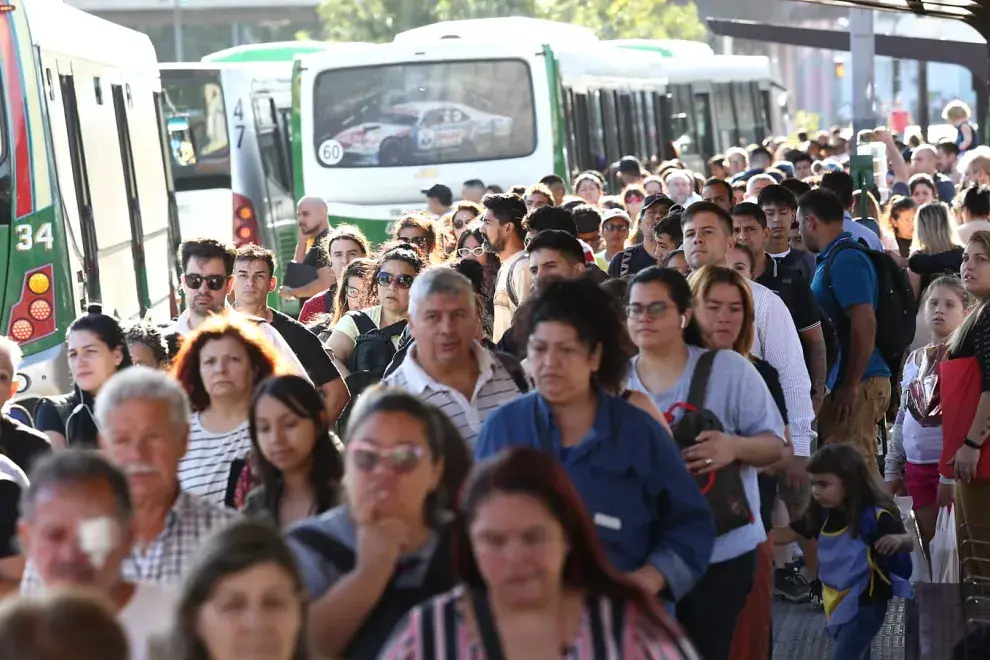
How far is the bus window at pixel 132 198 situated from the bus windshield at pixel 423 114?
A: 191 inches

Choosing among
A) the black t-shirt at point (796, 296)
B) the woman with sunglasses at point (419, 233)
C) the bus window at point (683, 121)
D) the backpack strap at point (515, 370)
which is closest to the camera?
the backpack strap at point (515, 370)

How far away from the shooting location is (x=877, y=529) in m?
8.11

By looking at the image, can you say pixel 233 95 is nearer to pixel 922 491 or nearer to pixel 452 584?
pixel 922 491

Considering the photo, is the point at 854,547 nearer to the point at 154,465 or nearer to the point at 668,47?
the point at 154,465

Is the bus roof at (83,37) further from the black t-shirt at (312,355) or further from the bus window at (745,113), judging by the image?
the bus window at (745,113)

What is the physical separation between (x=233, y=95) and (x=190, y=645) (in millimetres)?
21981

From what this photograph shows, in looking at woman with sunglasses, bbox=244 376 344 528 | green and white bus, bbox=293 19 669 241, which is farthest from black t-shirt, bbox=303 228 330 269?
woman with sunglasses, bbox=244 376 344 528

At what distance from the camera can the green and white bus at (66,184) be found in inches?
472

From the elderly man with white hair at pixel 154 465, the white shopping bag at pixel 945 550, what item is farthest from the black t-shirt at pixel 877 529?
the elderly man with white hair at pixel 154 465

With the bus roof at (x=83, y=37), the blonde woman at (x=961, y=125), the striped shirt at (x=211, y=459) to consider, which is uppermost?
the bus roof at (x=83, y=37)

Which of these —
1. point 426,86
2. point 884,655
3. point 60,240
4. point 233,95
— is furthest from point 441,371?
point 233,95

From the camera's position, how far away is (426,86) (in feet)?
69.3

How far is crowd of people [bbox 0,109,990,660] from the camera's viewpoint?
3.78 meters

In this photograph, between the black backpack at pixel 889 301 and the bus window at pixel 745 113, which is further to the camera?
the bus window at pixel 745 113
